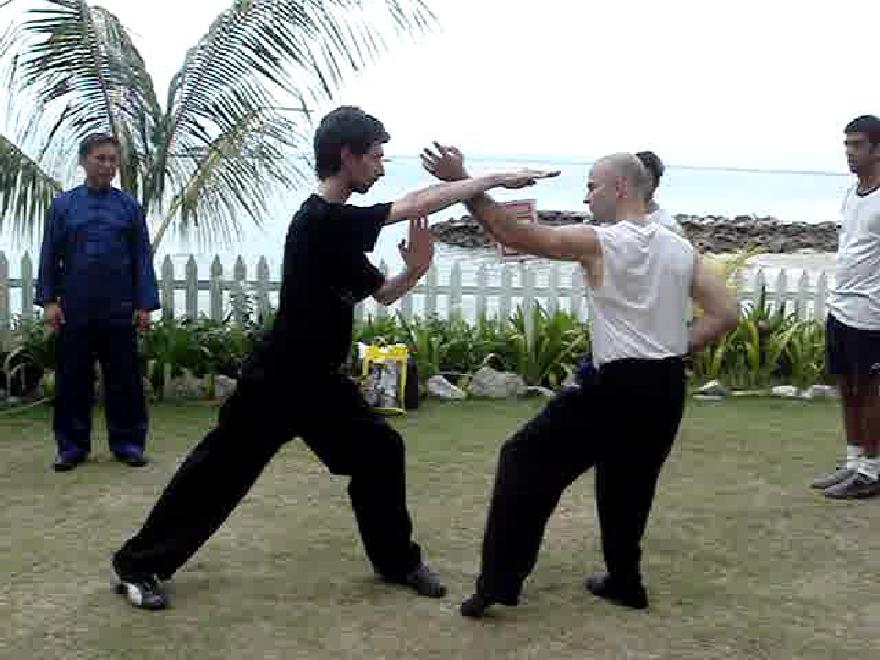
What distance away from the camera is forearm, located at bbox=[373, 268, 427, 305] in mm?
4066

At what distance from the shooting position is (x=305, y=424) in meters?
4.09

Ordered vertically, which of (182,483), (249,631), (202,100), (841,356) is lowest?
(249,631)

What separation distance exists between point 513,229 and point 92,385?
3456 millimetres

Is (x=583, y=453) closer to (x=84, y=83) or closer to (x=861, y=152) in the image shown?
(x=861, y=152)

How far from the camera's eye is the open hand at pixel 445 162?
12.1 ft

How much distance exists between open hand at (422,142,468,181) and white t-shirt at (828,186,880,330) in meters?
2.65

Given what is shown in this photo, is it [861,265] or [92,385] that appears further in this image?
[92,385]

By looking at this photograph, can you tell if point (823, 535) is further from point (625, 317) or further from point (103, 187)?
point (103, 187)

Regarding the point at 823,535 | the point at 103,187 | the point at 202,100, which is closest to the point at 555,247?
the point at 823,535

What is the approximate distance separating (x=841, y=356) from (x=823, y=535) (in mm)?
979

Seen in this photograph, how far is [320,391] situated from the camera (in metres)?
4.04

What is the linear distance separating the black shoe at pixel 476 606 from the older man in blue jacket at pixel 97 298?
2749mm

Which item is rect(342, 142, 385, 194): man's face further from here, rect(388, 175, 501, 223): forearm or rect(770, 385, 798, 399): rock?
rect(770, 385, 798, 399): rock

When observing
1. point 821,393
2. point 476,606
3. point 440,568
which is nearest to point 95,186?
point 440,568
